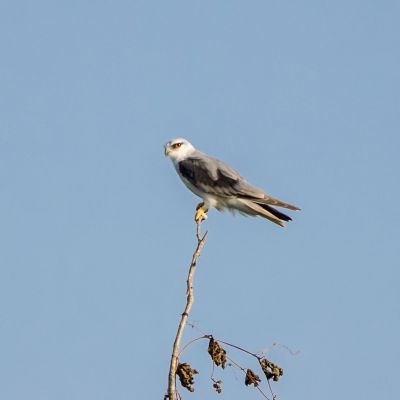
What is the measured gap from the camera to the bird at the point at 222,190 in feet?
33.7

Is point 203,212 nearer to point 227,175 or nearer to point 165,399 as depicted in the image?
point 227,175

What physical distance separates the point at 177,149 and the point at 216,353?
6331 mm

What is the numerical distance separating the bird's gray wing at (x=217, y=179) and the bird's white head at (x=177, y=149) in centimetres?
49

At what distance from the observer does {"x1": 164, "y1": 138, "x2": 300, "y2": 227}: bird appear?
10.3 metres

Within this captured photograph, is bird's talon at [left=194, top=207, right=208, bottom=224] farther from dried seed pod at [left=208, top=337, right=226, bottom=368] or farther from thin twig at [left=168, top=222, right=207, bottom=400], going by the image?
dried seed pod at [left=208, top=337, right=226, bottom=368]

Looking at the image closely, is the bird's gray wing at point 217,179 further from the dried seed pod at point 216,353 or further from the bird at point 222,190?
the dried seed pod at point 216,353

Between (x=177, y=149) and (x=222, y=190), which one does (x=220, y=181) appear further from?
(x=177, y=149)

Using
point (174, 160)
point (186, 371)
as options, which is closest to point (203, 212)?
point (174, 160)

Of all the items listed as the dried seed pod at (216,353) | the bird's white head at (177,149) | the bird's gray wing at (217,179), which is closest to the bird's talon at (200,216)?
the bird's gray wing at (217,179)

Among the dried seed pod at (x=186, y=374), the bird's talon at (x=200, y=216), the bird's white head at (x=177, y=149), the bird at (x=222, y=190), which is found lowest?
the dried seed pod at (x=186, y=374)

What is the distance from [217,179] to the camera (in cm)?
1062

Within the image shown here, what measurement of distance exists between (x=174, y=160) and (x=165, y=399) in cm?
668

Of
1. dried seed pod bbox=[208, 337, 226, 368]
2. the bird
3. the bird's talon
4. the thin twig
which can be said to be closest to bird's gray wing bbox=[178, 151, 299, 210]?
the bird

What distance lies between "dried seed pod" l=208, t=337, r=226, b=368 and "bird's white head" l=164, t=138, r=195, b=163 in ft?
19.9
